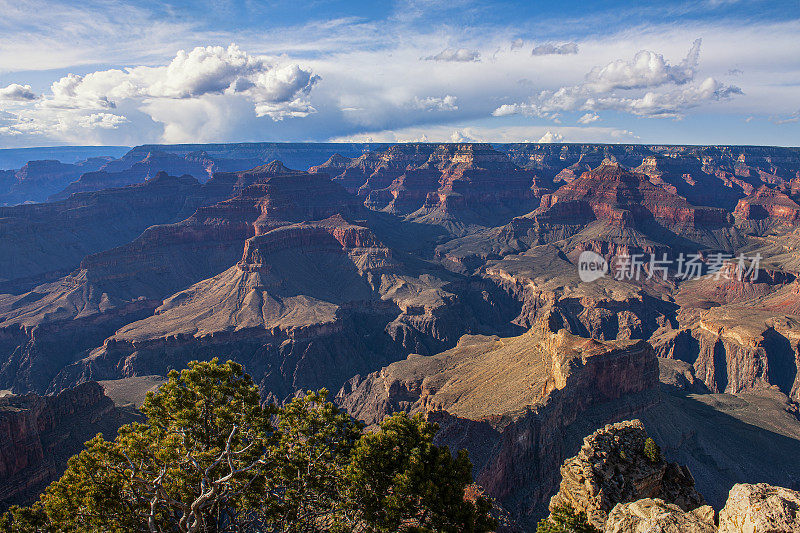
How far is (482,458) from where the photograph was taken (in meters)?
58.2

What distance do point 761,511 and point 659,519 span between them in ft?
16.2

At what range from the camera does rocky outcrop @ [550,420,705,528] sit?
106 feet

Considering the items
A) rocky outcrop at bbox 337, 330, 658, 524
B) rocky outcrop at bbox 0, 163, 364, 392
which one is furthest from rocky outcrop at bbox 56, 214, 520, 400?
rocky outcrop at bbox 337, 330, 658, 524

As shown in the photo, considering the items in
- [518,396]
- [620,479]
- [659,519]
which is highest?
[659,519]

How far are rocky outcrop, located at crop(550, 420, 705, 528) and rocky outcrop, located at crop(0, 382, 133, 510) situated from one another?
6346 centimetres

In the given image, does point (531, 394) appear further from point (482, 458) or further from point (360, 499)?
point (360, 499)

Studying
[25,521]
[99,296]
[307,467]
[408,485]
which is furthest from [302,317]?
[408,485]

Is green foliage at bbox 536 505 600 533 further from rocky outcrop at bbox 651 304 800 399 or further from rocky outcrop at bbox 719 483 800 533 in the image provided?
rocky outcrop at bbox 651 304 800 399

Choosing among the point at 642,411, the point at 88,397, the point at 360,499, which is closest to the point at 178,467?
the point at 360,499

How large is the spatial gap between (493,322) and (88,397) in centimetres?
12436

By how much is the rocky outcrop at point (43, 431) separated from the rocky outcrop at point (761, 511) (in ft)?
235

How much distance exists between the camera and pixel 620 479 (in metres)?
32.8

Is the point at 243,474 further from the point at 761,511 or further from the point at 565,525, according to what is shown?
the point at 761,511

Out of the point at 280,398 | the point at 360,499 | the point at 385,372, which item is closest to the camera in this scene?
the point at 360,499
